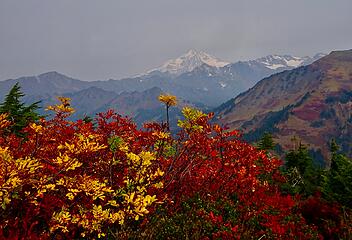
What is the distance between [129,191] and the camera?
822 centimetres

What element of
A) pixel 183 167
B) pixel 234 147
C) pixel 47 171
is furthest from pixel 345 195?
pixel 47 171

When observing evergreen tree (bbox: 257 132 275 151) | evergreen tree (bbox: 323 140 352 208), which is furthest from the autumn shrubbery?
evergreen tree (bbox: 257 132 275 151)

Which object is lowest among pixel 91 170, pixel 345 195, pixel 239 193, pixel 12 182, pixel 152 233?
pixel 345 195

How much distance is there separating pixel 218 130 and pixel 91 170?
7.17m

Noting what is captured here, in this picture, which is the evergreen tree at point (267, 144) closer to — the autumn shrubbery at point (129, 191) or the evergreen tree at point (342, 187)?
the evergreen tree at point (342, 187)

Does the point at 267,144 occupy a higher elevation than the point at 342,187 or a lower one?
higher

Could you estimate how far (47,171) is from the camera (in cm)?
1051

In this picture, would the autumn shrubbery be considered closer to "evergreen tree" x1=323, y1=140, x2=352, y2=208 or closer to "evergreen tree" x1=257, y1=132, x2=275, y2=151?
"evergreen tree" x1=323, y1=140, x2=352, y2=208

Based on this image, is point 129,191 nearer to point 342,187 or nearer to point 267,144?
point 342,187

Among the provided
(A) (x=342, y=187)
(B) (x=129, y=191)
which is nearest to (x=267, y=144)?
(A) (x=342, y=187)

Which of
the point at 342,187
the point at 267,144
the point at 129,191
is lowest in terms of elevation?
the point at 342,187

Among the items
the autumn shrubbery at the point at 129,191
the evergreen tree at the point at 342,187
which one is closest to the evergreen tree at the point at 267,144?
the evergreen tree at the point at 342,187

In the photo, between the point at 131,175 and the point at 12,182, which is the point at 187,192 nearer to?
the point at 131,175

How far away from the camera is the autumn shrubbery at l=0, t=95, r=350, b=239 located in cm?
771
